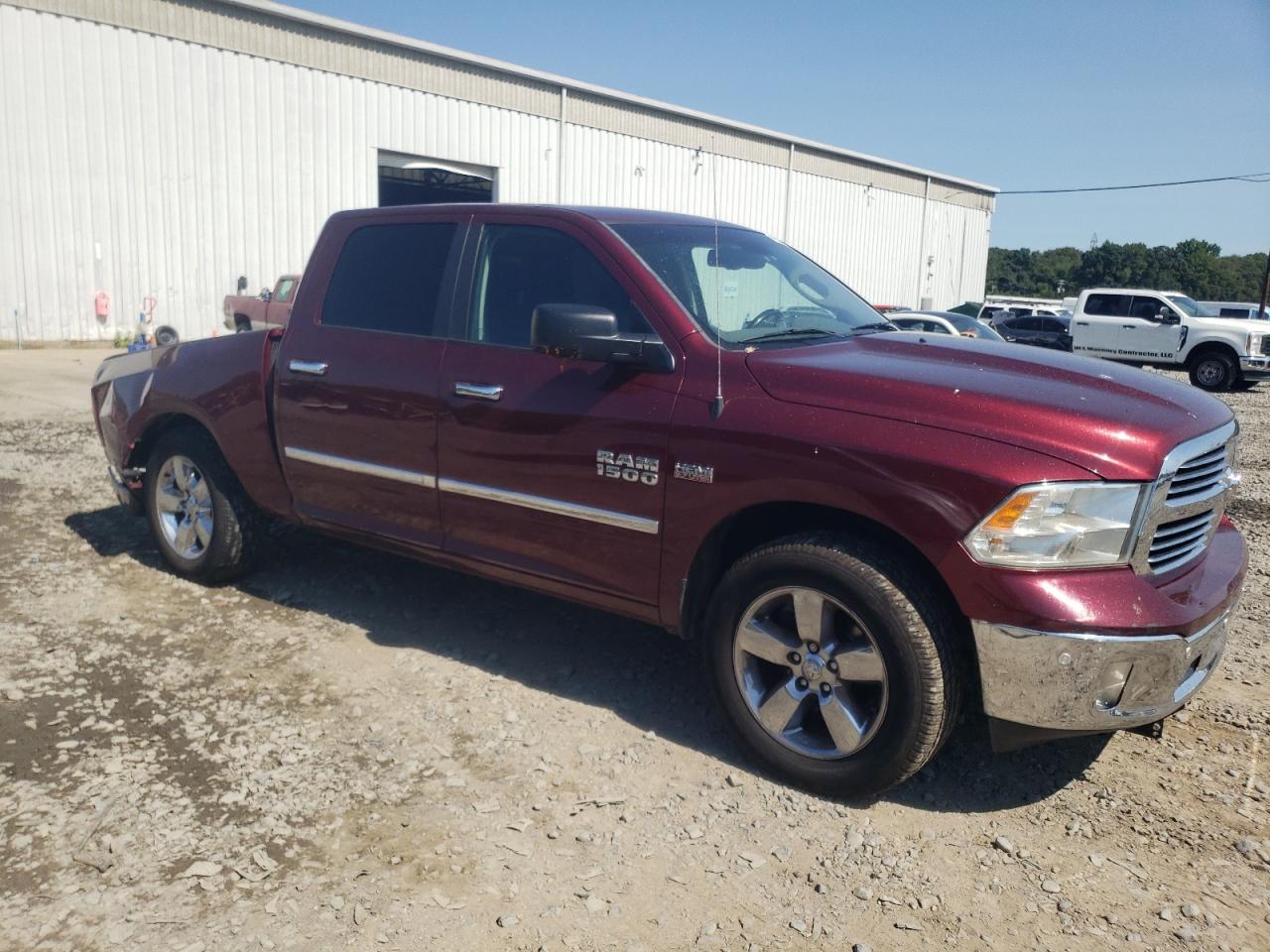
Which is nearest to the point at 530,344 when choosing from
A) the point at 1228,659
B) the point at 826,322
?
the point at 826,322

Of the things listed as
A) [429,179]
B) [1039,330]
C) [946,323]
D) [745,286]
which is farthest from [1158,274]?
[745,286]

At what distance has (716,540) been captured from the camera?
349cm

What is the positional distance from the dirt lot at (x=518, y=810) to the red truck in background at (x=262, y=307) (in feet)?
45.7

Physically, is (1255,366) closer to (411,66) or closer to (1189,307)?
(1189,307)

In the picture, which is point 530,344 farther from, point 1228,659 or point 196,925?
point 1228,659

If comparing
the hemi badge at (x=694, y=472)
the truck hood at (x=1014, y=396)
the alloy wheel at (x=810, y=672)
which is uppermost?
the truck hood at (x=1014, y=396)

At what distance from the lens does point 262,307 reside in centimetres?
1831

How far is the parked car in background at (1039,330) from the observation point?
1019 inches

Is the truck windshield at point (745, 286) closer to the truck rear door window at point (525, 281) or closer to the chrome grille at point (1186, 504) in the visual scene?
the truck rear door window at point (525, 281)

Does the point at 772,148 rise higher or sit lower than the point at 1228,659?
higher

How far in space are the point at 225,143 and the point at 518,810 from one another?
2053cm

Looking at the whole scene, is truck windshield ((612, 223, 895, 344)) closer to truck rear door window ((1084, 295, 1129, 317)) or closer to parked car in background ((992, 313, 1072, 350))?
truck rear door window ((1084, 295, 1129, 317))

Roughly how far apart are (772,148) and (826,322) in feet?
94.2

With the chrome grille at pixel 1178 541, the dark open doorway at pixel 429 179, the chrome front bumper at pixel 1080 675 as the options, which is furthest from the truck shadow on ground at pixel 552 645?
the dark open doorway at pixel 429 179
